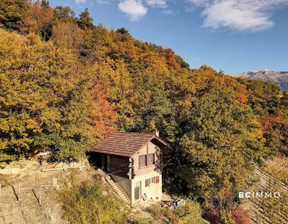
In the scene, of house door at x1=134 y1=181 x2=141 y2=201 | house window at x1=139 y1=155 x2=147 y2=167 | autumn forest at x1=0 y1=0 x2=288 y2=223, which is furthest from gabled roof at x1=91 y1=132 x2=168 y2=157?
house door at x1=134 y1=181 x2=141 y2=201

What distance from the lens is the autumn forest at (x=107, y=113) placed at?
1883 cm

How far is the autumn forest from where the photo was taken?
1883cm

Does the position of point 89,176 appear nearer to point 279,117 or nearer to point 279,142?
A: point 279,142

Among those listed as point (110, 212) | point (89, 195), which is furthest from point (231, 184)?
point (89, 195)

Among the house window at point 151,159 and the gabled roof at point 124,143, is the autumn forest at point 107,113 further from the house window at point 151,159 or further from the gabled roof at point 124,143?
the house window at point 151,159

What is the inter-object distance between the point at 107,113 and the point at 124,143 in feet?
19.0

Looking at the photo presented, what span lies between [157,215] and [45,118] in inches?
583

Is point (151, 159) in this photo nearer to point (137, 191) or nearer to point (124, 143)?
point (137, 191)

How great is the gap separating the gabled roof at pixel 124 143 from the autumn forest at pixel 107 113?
A: 4.34ft

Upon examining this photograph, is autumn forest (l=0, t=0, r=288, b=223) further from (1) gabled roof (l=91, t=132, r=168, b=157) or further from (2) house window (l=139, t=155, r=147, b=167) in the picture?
(2) house window (l=139, t=155, r=147, b=167)

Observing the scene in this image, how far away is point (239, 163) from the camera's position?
25219 millimetres

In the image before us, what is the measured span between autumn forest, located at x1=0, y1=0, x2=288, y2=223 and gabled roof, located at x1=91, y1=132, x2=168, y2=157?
4.34 ft

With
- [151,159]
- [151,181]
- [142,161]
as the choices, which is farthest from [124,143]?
[151,181]

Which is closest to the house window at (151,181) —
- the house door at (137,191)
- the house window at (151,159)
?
the house door at (137,191)
